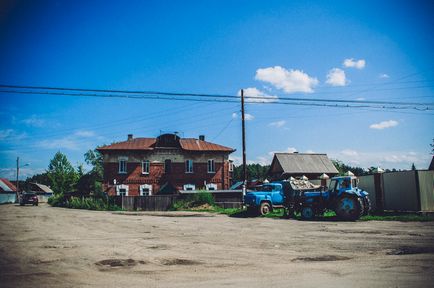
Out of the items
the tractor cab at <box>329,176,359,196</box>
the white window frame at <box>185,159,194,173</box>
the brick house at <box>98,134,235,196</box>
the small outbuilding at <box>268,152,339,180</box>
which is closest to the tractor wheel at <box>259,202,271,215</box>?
the tractor cab at <box>329,176,359,196</box>

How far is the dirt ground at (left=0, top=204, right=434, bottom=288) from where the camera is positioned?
17.8 feet

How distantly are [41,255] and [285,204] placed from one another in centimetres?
1489

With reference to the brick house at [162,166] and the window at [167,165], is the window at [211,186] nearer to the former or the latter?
the brick house at [162,166]

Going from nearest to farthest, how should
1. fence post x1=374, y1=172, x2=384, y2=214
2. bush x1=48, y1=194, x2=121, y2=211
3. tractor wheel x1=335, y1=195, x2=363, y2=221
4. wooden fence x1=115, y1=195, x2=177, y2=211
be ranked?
1. tractor wheel x1=335, y1=195, x2=363, y2=221
2. fence post x1=374, y1=172, x2=384, y2=214
3. wooden fence x1=115, y1=195, x2=177, y2=211
4. bush x1=48, y1=194, x2=121, y2=211

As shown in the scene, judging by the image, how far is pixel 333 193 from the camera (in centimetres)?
1648

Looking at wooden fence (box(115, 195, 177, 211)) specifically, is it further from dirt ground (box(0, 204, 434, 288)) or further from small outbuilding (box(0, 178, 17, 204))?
small outbuilding (box(0, 178, 17, 204))

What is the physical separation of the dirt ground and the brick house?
77.0ft

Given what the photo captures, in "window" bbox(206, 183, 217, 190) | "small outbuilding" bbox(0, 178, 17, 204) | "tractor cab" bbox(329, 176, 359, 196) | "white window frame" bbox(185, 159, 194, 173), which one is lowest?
"small outbuilding" bbox(0, 178, 17, 204)

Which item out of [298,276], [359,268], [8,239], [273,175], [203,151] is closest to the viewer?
[298,276]

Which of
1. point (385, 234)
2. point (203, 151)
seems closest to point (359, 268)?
point (385, 234)

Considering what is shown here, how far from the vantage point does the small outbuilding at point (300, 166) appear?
137 ft

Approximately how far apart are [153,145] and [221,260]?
97.5ft

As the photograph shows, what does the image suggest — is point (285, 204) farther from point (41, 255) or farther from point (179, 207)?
point (41, 255)

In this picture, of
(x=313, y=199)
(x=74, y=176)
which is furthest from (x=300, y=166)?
(x=74, y=176)
